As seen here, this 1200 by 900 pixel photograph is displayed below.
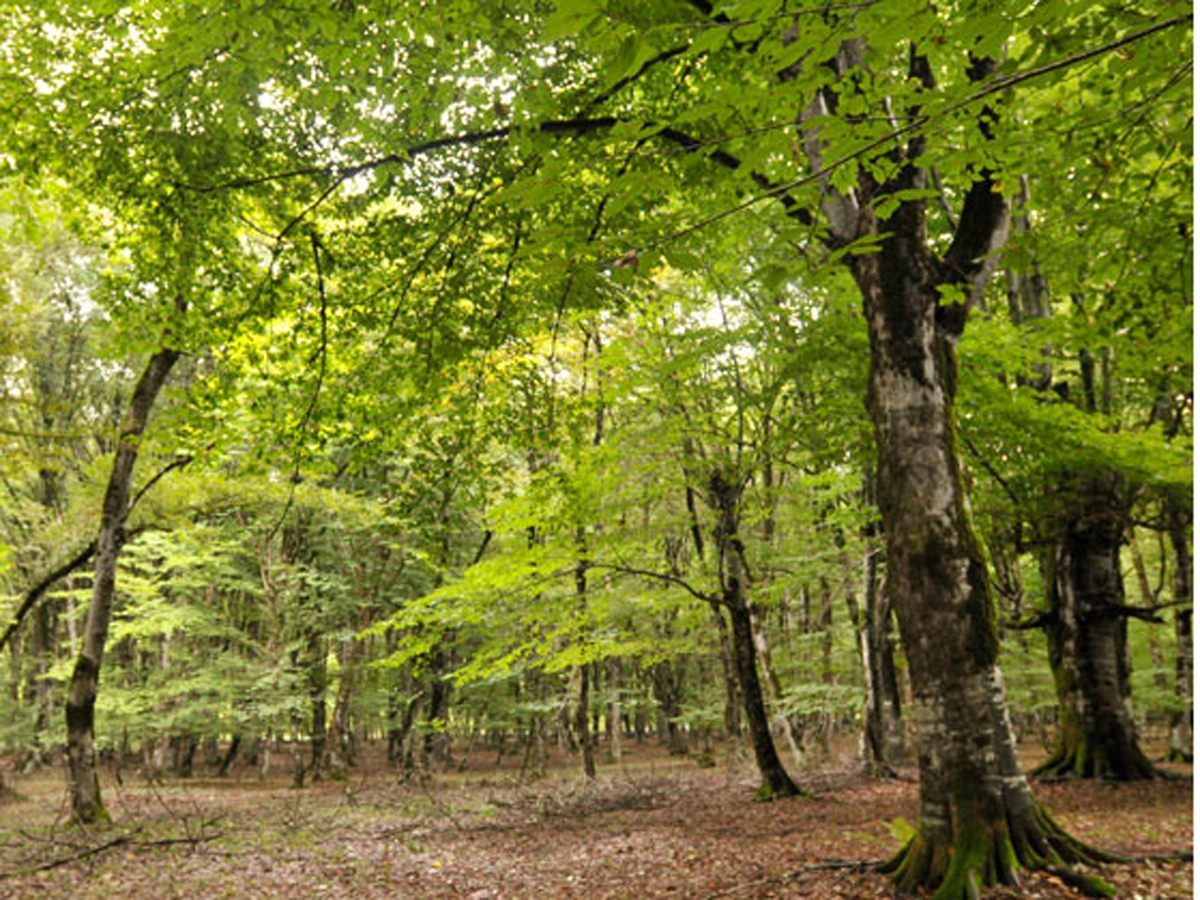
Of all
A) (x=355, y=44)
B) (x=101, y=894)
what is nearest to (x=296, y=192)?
(x=355, y=44)

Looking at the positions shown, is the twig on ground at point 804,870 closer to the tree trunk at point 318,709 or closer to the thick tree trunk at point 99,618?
the thick tree trunk at point 99,618

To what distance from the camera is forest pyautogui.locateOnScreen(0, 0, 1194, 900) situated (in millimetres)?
3631

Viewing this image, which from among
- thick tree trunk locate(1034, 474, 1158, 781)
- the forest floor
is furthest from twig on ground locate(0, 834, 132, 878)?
thick tree trunk locate(1034, 474, 1158, 781)

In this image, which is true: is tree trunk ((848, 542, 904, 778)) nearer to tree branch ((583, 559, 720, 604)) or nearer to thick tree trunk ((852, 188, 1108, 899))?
tree branch ((583, 559, 720, 604))

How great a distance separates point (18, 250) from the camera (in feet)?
61.1

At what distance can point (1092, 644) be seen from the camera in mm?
11234

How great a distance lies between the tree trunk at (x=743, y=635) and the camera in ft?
39.7

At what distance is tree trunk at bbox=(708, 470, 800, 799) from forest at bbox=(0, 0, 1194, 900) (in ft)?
0.26

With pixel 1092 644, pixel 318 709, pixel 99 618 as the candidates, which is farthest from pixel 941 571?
pixel 318 709

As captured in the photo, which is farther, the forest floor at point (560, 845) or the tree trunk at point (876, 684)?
the tree trunk at point (876, 684)

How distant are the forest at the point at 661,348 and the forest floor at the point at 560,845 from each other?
0.10m

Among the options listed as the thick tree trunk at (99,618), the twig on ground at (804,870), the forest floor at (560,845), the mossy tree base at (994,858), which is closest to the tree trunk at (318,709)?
the forest floor at (560,845)

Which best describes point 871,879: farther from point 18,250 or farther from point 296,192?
point 18,250

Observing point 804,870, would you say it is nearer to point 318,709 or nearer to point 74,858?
point 74,858
